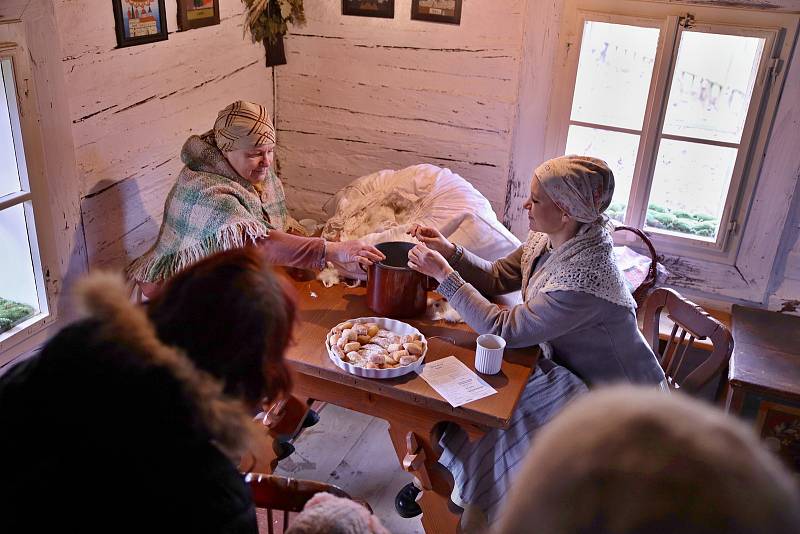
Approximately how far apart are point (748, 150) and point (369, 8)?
1.63 metres

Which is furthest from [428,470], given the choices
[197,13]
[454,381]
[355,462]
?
[197,13]

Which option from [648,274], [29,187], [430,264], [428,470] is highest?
[29,187]

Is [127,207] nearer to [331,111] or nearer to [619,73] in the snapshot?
[331,111]

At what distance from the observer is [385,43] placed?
3076 millimetres

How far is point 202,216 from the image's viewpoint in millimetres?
2305

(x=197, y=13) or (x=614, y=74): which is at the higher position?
(x=197, y=13)

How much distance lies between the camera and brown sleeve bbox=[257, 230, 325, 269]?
7.64 feet

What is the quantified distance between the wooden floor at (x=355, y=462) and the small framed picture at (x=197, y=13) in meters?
1.61

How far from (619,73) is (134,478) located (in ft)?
8.21

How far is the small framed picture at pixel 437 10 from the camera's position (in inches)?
115

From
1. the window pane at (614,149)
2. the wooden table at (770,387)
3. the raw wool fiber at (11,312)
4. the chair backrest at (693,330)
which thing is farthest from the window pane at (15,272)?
the wooden table at (770,387)

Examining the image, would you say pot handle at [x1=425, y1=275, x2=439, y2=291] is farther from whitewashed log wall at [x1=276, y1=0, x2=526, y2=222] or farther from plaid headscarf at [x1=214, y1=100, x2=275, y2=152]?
whitewashed log wall at [x1=276, y1=0, x2=526, y2=222]

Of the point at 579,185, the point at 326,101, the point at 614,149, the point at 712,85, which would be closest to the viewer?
the point at 579,185

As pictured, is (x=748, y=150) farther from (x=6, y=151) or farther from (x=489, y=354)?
(x=6, y=151)
